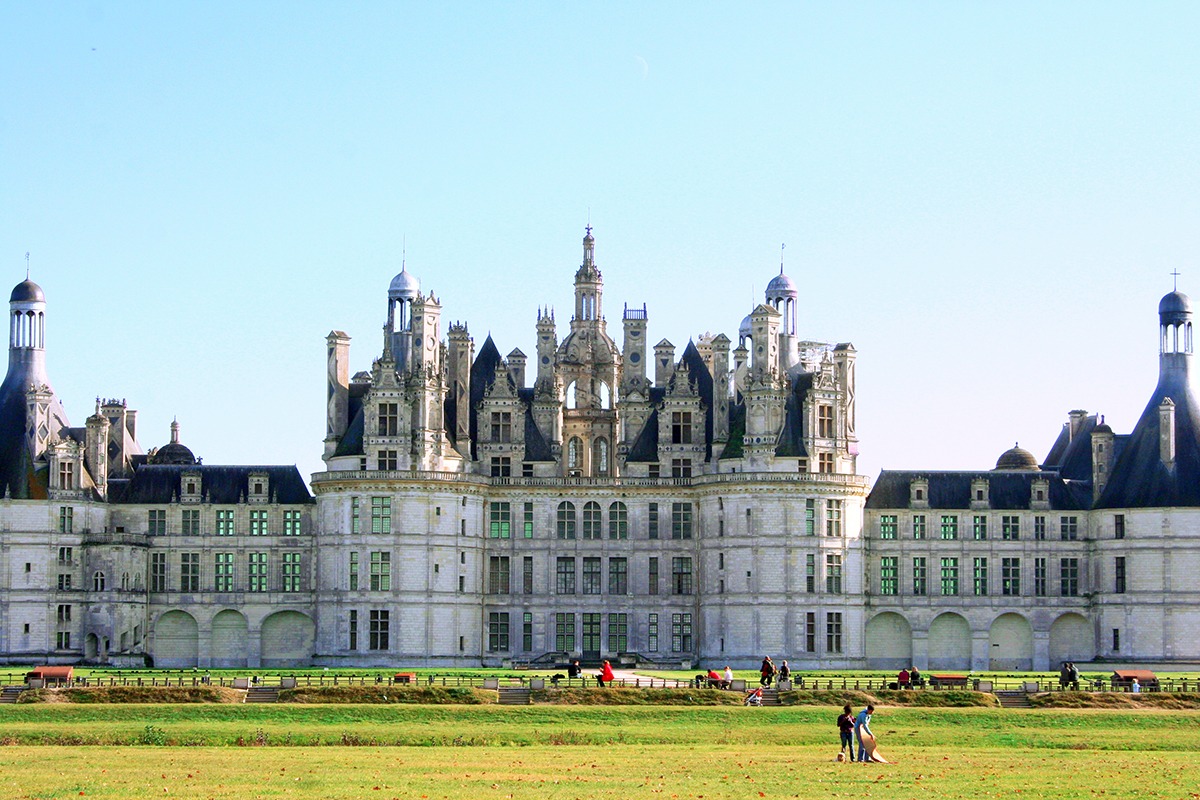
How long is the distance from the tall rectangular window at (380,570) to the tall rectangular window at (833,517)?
69.1 ft

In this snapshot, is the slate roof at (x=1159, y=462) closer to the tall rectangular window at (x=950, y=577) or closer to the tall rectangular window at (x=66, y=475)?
the tall rectangular window at (x=950, y=577)

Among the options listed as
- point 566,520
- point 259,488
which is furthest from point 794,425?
point 259,488

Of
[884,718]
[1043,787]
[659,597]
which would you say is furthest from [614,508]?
[1043,787]

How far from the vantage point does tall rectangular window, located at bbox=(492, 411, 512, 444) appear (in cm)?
11379

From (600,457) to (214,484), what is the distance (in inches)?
762

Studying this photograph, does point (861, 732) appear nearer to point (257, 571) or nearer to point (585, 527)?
point (585, 527)

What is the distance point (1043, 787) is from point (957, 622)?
196 ft

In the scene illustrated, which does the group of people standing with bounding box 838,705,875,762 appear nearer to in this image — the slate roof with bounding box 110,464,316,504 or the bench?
the bench

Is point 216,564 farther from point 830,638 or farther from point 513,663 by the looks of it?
point 830,638

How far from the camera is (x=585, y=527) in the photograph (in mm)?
114250

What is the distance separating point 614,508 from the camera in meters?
114

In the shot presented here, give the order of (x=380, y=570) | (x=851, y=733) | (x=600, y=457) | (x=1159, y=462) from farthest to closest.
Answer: (x=600, y=457), (x=1159, y=462), (x=380, y=570), (x=851, y=733)

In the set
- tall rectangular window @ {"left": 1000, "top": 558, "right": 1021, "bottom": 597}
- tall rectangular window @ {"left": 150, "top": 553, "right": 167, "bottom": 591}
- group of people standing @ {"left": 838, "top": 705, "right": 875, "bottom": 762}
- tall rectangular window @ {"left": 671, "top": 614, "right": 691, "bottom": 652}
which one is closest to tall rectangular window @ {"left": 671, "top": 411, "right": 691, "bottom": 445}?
tall rectangular window @ {"left": 671, "top": 614, "right": 691, "bottom": 652}

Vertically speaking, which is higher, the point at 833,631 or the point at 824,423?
the point at 824,423
